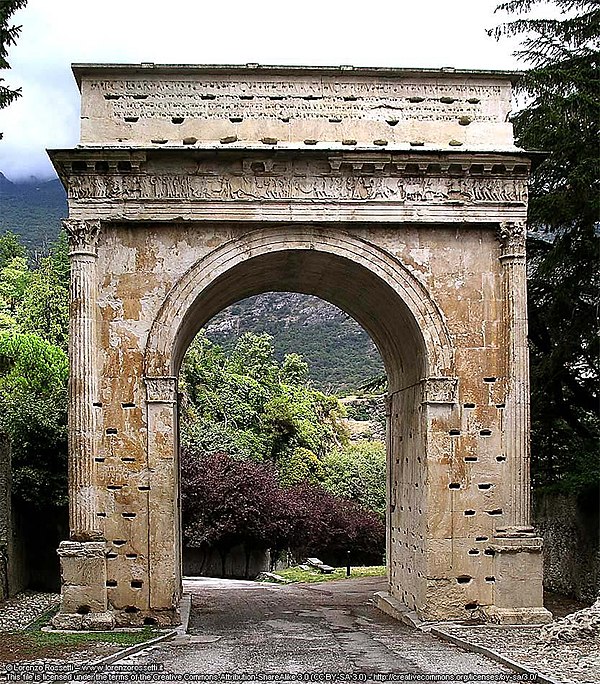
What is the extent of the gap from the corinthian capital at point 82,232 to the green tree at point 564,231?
27.9ft

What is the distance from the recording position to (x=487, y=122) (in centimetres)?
1841

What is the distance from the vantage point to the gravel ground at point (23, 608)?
57.1 feet

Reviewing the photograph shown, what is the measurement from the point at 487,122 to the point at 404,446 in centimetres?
614

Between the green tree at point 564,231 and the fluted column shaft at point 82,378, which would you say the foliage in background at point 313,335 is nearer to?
the green tree at point 564,231

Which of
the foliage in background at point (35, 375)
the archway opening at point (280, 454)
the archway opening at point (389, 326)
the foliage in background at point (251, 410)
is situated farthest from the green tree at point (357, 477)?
the archway opening at point (389, 326)

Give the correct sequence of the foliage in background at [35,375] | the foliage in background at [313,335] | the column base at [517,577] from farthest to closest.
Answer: the foliage in background at [313,335]
the foliage in background at [35,375]
the column base at [517,577]

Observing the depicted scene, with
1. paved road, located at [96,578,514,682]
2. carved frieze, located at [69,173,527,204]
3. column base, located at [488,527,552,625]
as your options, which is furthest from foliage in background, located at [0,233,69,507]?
column base, located at [488,527,552,625]

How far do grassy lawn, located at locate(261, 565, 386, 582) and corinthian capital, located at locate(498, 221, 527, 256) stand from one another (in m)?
17.3

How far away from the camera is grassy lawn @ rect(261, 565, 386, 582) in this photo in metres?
33.6

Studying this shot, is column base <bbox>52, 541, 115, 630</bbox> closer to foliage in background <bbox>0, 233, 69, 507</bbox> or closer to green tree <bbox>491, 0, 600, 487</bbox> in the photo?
foliage in background <bbox>0, 233, 69, 507</bbox>

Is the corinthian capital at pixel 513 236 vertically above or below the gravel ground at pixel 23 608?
above

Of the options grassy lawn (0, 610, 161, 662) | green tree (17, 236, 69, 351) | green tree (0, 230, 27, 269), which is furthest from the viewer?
green tree (0, 230, 27, 269)

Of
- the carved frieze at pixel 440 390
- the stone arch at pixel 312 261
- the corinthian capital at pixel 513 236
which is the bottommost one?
the carved frieze at pixel 440 390

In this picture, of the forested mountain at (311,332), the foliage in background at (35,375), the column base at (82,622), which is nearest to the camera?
the column base at (82,622)
